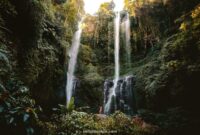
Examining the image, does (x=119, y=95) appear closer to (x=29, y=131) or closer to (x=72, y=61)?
(x=72, y=61)

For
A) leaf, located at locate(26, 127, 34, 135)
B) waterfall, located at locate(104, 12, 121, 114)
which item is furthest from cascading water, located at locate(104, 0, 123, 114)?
leaf, located at locate(26, 127, 34, 135)

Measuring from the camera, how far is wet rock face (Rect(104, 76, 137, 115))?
12.3 meters

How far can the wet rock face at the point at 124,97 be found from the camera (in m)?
12.3

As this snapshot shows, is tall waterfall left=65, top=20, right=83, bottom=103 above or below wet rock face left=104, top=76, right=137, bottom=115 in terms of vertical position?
above

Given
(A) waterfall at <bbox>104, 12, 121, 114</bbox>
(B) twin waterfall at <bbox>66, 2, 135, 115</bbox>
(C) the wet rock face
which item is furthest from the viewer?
(A) waterfall at <bbox>104, 12, 121, 114</bbox>

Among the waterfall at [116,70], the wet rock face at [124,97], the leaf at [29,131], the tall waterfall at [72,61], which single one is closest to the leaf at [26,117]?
the leaf at [29,131]

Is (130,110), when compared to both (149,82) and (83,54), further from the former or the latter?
(83,54)

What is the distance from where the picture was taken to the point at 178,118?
8578mm

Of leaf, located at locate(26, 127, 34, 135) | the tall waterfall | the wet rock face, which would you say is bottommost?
leaf, located at locate(26, 127, 34, 135)

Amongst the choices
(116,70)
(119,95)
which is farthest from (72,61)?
(119,95)

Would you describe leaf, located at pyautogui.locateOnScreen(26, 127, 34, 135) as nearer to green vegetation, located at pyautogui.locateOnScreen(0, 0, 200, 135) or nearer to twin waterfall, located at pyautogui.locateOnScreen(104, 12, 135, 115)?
green vegetation, located at pyautogui.locateOnScreen(0, 0, 200, 135)

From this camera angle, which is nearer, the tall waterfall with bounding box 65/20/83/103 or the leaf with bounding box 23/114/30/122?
the leaf with bounding box 23/114/30/122

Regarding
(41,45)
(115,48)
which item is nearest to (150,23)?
(115,48)

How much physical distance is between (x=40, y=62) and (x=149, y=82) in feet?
19.9
